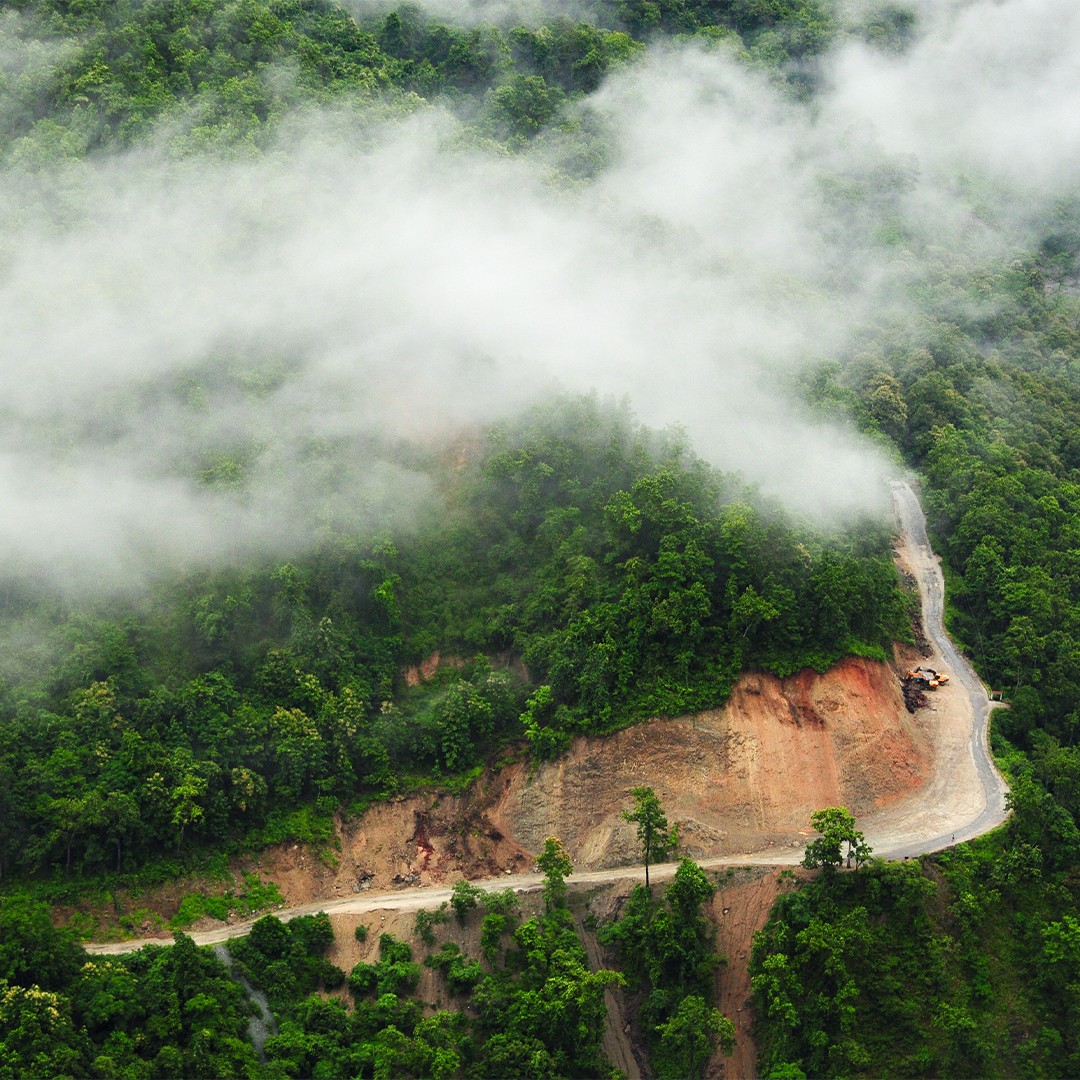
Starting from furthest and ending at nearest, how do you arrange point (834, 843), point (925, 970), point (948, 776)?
point (948, 776) < point (834, 843) < point (925, 970)

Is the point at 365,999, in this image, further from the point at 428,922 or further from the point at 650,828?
Result: the point at 650,828

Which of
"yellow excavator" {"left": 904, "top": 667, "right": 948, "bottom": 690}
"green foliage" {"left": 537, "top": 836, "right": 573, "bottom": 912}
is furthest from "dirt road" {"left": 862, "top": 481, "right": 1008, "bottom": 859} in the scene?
"green foliage" {"left": 537, "top": 836, "right": 573, "bottom": 912}

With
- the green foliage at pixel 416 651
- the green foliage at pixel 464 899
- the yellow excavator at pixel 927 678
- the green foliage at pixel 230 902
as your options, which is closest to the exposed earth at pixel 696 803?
the green foliage at pixel 230 902

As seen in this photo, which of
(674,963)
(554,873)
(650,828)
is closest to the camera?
(674,963)

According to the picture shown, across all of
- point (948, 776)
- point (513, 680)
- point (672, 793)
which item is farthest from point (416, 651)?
point (948, 776)

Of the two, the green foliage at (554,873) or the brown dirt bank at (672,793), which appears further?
the brown dirt bank at (672,793)

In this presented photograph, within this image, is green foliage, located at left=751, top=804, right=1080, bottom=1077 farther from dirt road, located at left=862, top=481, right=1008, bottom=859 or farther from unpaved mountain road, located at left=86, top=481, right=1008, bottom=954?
unpaved mountain road, located at left=86, top=481, right=1008, bottom=954

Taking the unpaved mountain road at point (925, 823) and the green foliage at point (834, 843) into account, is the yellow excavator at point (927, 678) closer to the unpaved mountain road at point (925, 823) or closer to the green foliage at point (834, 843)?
the unpaved mountain road at point (925, 823)
